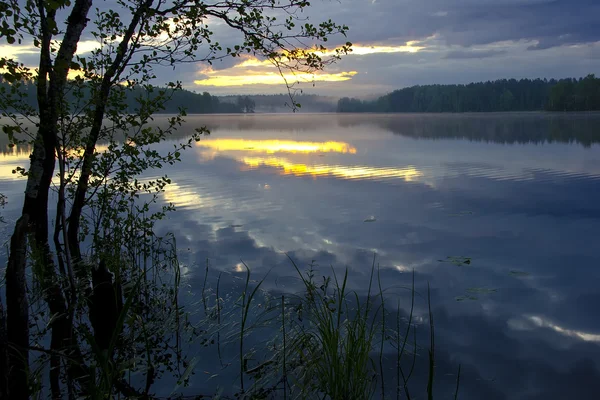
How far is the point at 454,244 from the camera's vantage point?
12492 mm

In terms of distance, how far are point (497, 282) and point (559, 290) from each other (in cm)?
111

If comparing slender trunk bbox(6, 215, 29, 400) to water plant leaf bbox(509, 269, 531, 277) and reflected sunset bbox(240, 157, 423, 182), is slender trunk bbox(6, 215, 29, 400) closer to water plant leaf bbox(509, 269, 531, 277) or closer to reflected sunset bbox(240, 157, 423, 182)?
water plant leaf bbox(509, 269, 531, 277)

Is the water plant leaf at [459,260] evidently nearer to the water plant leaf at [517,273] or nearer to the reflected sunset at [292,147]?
the water plant leaf at [517,273]

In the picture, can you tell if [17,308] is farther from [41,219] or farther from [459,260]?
[459,260]

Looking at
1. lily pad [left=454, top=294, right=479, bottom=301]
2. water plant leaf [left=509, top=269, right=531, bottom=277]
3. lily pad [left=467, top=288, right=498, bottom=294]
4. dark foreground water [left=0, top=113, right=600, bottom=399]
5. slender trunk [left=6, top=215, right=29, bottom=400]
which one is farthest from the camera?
water plant leaf [left=509, top=269, right=531, bottom=277]

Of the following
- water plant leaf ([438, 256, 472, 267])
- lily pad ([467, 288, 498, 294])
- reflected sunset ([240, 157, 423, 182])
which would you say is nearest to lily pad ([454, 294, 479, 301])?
lily pad ([467, 288, 498, 294])

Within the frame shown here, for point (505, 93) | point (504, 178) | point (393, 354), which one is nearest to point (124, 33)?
point (393, 354)

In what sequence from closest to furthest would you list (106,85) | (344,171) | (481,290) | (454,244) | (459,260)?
(106,85) < (481,290) < (459,260) < (454,244) < (344,171)

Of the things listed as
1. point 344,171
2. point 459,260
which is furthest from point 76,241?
point 344,171

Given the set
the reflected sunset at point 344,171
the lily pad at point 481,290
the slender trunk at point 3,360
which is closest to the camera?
the slender trunk at point 3,360

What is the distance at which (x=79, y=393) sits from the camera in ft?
18.5

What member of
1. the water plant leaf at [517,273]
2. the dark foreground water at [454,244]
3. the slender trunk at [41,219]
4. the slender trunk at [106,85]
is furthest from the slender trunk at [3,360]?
the water plant leaf at [517,273]

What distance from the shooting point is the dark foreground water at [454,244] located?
6.94 meters

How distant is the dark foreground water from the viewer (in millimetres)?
6938
